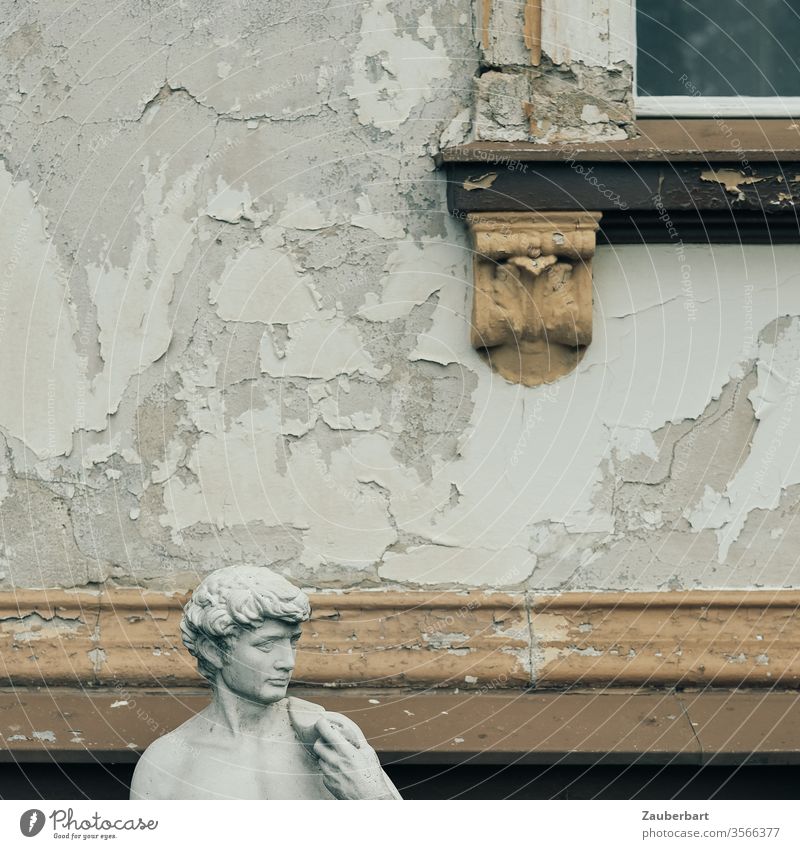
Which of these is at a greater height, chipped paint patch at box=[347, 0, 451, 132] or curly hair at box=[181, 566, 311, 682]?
chipped paint patch at box=[347, 0, 451, 132]

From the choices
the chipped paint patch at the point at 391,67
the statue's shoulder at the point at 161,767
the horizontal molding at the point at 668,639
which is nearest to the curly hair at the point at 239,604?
the statue's shoulder at the point at 161,767

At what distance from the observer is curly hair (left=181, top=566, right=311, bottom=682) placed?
286cm

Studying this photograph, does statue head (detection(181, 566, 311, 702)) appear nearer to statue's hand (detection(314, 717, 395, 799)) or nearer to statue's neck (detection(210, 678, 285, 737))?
statue's neck (detection(210, 678, 285, 737))

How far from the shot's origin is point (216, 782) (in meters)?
2.93

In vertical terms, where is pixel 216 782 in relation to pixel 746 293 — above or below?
below

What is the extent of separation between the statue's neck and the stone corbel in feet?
4.08

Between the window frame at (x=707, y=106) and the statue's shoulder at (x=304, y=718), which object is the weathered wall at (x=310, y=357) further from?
the statue's shoulder at (x=304, y=718)

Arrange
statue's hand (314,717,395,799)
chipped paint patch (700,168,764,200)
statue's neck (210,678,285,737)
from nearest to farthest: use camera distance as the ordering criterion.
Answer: statue's hand (314,717,395,799)
statue's neck (210,678,285,737)
chipped paint patch (700,168,764,200)

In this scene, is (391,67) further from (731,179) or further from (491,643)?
(491,643)

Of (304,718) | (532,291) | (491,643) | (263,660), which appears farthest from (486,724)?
(532,291)

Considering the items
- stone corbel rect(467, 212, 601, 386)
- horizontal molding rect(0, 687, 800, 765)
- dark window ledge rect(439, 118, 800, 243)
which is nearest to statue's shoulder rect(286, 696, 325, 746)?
horizontal molding rect(0, 687, 800, 765)

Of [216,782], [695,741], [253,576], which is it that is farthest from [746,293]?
[216,782]
